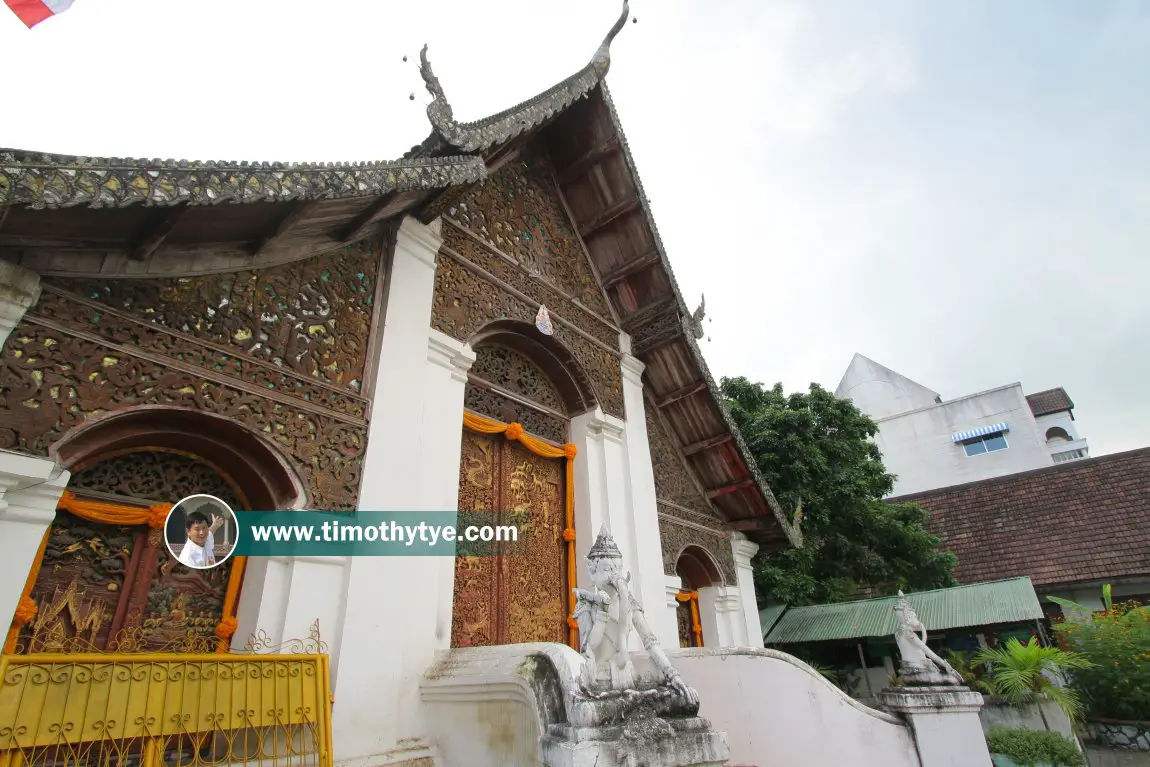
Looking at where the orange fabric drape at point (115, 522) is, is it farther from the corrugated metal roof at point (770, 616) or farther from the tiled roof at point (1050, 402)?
the tiled roof at point (1050, 402)

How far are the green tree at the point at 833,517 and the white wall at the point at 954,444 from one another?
8657mm

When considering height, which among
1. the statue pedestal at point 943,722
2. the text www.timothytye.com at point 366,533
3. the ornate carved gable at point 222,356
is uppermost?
the ornate carved gable at point 222,356

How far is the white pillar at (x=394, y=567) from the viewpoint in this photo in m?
3.29

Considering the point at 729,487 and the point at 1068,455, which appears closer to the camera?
the point at 729,487

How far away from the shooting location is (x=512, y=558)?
5023 mm

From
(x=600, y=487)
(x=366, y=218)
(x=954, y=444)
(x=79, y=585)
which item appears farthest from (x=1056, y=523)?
(x=79, y=585)

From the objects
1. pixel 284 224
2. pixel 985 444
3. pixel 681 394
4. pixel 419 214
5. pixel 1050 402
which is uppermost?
pixel 1050 402

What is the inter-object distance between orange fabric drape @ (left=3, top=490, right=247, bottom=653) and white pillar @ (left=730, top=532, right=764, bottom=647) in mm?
5960

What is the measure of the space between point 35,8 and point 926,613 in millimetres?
11301

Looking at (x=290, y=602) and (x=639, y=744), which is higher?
(x=290, y=602)

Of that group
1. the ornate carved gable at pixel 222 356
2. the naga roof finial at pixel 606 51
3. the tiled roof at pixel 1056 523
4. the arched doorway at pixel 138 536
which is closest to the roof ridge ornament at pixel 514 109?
the naga roof finial at pixel 606 51

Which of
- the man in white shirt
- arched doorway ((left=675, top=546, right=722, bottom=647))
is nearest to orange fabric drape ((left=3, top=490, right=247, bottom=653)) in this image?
the man in white shirt

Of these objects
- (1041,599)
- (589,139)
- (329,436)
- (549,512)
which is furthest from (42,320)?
(1041,599)

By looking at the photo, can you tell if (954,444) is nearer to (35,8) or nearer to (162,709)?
(162,709)
